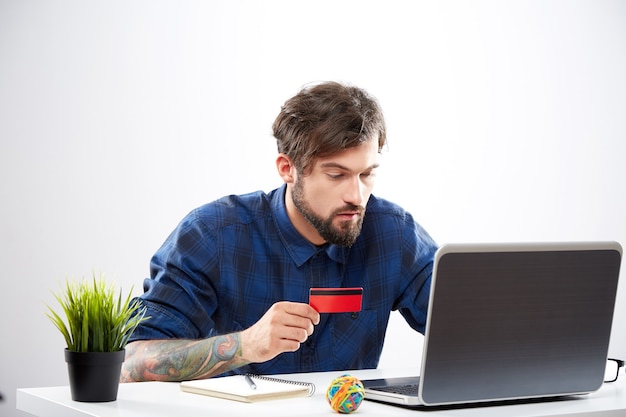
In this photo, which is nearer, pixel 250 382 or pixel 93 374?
pixel 93 374

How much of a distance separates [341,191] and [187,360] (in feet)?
2.04

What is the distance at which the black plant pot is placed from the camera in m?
1.45

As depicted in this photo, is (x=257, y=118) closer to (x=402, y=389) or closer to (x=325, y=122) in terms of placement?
(x=325, y=122)

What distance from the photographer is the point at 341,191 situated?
2.15 metres

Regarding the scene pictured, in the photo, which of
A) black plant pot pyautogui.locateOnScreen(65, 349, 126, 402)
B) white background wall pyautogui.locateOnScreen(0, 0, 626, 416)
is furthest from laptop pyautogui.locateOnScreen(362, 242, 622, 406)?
white background wall pyautogui.locateOnScreen(0, 0, 626, 416)

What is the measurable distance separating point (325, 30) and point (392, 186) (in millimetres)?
780

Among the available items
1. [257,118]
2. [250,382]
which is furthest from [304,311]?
[257,118]

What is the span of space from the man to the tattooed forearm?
0.47 ft

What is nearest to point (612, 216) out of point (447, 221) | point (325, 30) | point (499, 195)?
point (499, 195)

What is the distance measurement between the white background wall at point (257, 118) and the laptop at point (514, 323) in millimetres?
1981

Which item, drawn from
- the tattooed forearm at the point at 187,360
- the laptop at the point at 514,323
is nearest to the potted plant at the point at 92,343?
the tattooed forearm at the point at 187,360

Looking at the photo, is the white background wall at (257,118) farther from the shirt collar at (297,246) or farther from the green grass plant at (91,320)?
the green grass plant at (91,320)

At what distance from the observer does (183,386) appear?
161 centimetres

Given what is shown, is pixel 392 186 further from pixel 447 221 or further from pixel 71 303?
pixel 71 303
